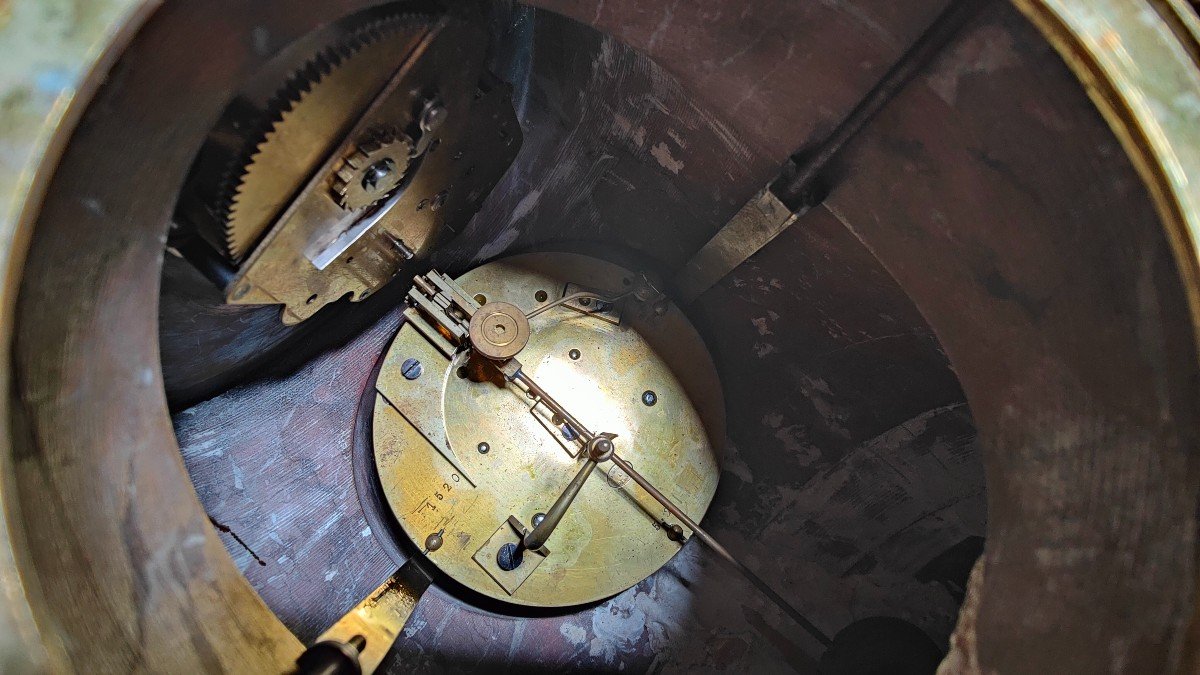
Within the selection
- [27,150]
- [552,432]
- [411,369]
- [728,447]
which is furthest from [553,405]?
[27,150]

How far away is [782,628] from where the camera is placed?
136 cm

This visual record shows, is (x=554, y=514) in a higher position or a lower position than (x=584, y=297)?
lower

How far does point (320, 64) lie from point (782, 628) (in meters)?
1.22

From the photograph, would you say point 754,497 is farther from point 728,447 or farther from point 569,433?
point 569,433

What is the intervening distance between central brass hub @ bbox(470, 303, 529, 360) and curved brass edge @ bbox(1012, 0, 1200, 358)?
0.92m

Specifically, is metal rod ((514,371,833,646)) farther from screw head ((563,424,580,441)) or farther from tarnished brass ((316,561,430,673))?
tarnished brass ((316,561,430,673))

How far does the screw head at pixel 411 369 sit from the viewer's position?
1422mm

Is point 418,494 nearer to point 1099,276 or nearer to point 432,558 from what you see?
point 432,558

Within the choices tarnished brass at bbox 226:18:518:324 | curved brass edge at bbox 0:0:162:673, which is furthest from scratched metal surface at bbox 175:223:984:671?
→ curved brass edge at bbox 0:0:162:673

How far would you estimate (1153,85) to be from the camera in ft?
1.97

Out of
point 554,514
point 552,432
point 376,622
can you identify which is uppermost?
point 552,432

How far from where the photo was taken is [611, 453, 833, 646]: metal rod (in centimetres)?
132

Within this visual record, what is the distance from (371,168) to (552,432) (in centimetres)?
69

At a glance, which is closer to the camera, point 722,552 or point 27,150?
point 27,150
